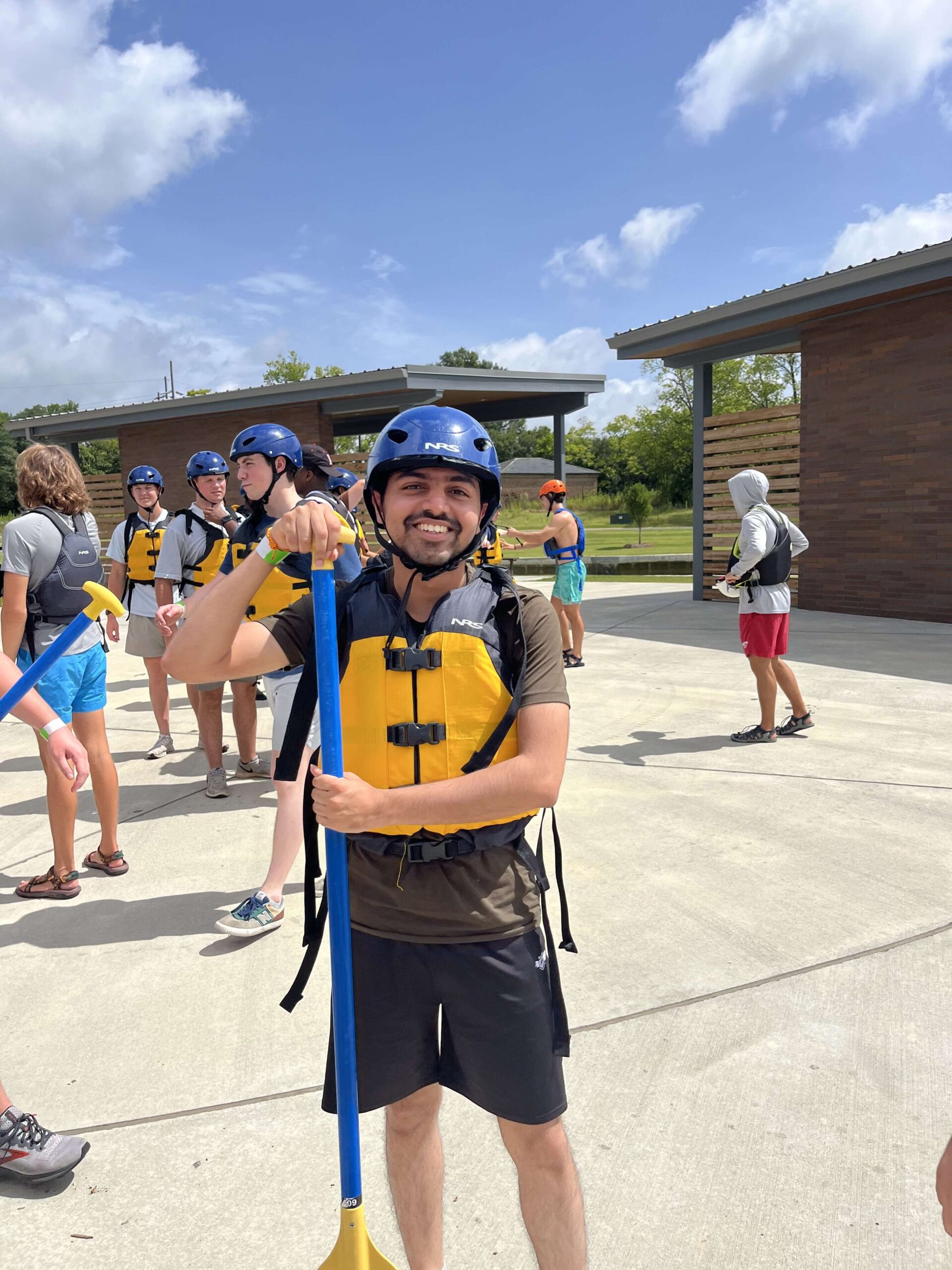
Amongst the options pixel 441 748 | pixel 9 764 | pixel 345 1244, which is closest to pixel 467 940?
pixel 441 748

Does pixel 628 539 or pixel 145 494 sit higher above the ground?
pixel 145 494

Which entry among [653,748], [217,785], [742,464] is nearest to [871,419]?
[742,464]

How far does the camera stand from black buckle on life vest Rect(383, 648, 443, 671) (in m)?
1.70

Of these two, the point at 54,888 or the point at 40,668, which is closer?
the point at 40,668

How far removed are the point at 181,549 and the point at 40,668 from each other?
3.56 meters

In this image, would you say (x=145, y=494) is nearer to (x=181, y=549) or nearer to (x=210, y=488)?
(x=181, y=549)

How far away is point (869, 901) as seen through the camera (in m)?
3.64

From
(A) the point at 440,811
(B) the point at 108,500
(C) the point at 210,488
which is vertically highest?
(B) the point at 108,500

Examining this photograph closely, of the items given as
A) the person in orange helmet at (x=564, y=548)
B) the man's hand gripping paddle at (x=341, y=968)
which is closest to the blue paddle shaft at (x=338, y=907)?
the man's hand gripping paddle at (x=341, y=968)

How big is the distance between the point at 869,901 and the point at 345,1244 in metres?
2.73

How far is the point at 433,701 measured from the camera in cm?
171

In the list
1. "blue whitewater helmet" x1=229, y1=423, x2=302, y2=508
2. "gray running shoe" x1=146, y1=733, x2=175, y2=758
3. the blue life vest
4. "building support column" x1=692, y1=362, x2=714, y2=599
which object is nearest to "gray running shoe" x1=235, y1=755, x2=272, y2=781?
"gray running shoe" x1=146, y1=733, x2=175, y2=758

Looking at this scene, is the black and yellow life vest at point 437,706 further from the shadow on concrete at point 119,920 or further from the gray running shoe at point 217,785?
the gray running shoe at point 217,785

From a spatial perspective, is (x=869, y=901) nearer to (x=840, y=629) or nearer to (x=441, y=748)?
(x=441, y=748)
